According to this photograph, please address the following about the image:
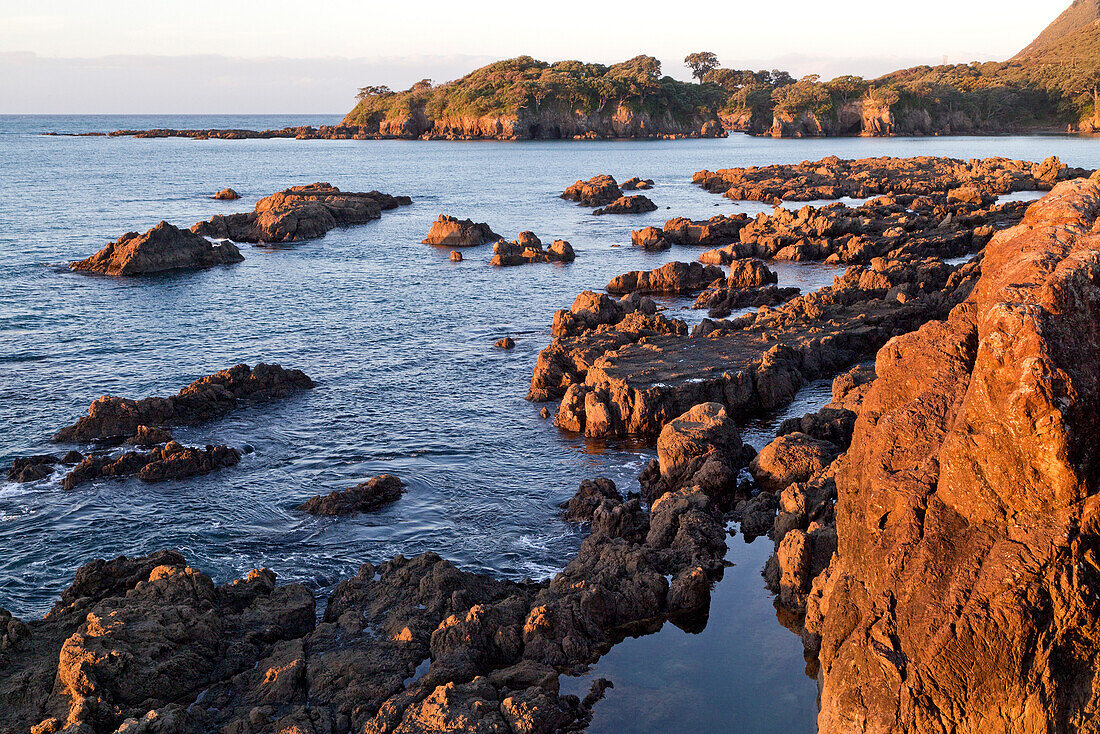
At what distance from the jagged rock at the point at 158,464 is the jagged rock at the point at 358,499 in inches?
187

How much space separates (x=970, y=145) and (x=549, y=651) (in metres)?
→ 175

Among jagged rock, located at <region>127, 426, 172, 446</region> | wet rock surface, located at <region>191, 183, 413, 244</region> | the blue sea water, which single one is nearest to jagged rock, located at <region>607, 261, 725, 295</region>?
the blue sea water

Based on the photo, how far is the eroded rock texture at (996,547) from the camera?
10.7m

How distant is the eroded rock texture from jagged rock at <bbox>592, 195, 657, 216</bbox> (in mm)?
78598

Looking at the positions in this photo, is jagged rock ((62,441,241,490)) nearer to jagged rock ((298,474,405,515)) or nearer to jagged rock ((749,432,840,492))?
jagged rock ((298,474,405,515))

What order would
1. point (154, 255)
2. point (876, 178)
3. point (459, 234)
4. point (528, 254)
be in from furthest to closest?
point (876, 178)
point (459, 234)
point (528, 254)
point (154, 255)

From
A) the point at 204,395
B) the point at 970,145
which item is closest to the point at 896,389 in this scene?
the point at 204,395

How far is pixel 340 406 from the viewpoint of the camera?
34.0 meters

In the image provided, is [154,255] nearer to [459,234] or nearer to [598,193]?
[459,234]

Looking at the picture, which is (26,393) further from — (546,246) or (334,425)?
(546,246)

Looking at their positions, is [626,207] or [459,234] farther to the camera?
[626,207]

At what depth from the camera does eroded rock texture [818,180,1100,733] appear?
10.7 metres

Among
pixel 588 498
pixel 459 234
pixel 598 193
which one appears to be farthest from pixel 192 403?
pixel 598 193

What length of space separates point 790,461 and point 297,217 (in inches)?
2559
